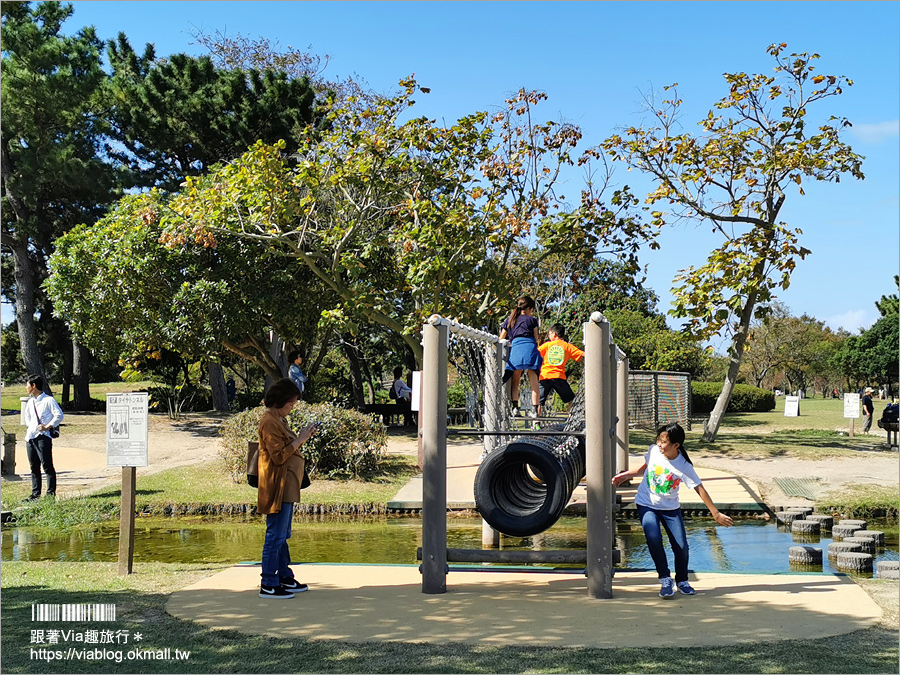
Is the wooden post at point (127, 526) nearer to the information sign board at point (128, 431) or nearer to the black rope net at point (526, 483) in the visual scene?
the information sign board at point (128, 431)

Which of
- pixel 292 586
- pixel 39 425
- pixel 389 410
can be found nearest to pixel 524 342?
pixel 292 586

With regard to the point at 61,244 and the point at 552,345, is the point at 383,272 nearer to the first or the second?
the point at 61,244

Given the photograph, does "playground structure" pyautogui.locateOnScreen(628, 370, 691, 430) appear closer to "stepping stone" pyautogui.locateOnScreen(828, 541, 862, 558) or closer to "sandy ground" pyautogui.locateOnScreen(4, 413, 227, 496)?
"sandy ground" pyautogui.locateOnScreen(4, 413, 227, 496)

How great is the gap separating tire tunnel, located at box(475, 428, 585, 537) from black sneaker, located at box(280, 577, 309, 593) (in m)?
1.47

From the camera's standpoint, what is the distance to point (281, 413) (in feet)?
23.4

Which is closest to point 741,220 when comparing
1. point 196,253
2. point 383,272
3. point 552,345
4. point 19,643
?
point 383,272

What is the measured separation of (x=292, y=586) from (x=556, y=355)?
5.19 m

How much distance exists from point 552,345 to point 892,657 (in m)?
6.59

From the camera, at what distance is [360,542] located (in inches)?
448

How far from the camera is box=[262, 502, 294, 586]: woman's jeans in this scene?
706 cm

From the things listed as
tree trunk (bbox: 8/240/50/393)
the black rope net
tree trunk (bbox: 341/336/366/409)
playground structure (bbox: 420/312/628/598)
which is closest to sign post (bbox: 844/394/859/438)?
tree trunk (bbox: 341/336/366/409)

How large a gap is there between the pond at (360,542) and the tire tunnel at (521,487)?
2.55 meters

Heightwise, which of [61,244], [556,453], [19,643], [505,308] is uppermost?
[61,244]

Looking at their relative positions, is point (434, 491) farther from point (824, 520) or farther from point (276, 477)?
point (824, 520)
